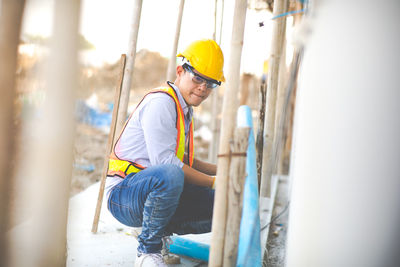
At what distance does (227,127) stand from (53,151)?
2.22ft

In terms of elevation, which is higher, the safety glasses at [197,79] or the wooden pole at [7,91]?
the safety glasses at [197,79]

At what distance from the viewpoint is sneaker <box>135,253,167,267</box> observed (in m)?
2.01

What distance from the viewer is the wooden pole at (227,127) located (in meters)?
1.44

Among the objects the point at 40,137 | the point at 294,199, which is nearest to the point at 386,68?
the point at 294,199

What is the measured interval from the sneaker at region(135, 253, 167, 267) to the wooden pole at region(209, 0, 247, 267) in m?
0.58

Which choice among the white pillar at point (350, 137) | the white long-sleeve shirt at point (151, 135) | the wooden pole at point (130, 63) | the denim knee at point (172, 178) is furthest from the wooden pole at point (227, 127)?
the wooden pole at point (130, 63)

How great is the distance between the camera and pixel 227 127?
1.46 m

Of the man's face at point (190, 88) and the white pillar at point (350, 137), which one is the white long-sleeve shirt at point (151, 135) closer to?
the man's face at point (190, 88)

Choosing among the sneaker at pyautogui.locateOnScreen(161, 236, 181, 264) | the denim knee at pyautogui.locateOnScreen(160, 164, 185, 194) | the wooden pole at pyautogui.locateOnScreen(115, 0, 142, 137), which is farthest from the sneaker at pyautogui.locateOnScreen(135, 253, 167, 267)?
the wooden pole at pyautogui.locateOnScreen(115, 0, 142, 137)

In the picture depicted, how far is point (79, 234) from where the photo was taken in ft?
9.16

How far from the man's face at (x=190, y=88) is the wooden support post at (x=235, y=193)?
88 centimetres

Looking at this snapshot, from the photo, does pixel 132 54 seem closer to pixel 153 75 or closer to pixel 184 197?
pixel 184 197

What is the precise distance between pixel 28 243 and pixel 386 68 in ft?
4.75

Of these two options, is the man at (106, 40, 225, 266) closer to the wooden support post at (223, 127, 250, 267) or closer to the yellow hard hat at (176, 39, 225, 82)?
the yellow hard hat at (176, 39, 225, 82)
